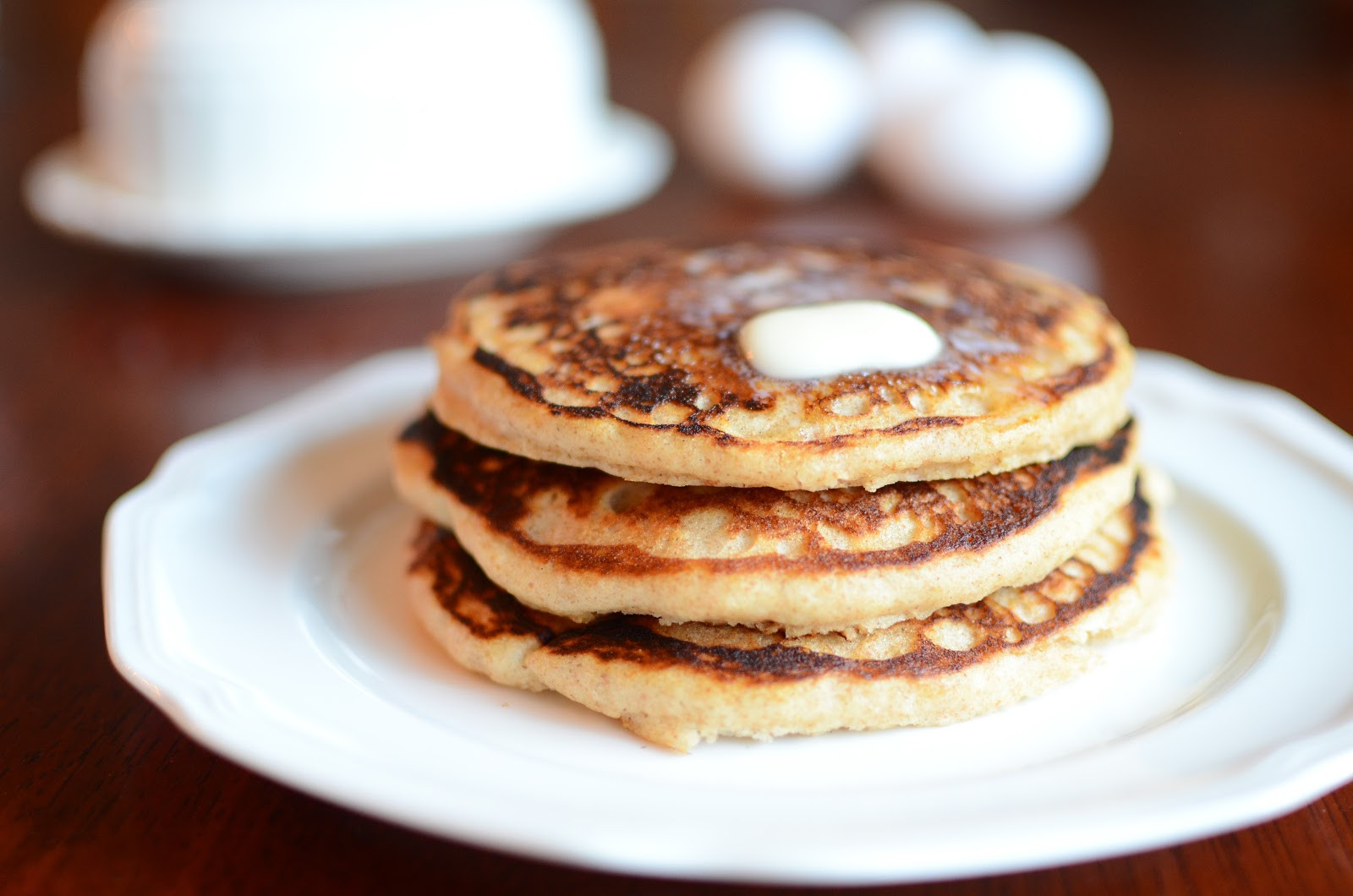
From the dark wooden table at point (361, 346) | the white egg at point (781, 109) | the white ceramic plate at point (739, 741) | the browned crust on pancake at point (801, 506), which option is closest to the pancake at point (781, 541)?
the browned crust on pancake at point (801, 506)

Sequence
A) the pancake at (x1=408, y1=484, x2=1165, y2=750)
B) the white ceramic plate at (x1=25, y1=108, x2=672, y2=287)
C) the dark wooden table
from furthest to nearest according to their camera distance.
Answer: the white ceramic plate at (x1=25, y1=108, x2=672, y2=287) < the pancake at (x1=408, y1=484, x2=1165, y2=750) < the dark wooden table

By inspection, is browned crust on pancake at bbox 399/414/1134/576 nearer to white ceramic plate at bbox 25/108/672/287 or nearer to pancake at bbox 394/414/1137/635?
pancake at bbox 394/414/1137/635

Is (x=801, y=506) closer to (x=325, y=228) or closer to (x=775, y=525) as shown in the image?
(x=775, y=525)

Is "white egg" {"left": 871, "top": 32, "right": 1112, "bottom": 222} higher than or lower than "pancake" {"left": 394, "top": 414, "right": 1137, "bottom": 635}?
lower

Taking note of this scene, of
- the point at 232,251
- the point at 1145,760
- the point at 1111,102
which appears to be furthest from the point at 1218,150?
the point at 1145,760

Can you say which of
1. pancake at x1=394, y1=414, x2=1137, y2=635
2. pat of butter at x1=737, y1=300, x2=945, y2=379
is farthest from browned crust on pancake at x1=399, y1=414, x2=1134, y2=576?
pat of butter at x1=737, y1=300, x2=945, y2=379

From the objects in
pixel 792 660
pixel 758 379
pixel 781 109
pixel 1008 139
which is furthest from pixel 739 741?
pixel 781 109

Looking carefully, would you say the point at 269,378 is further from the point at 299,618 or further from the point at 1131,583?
the point at 1131,583
